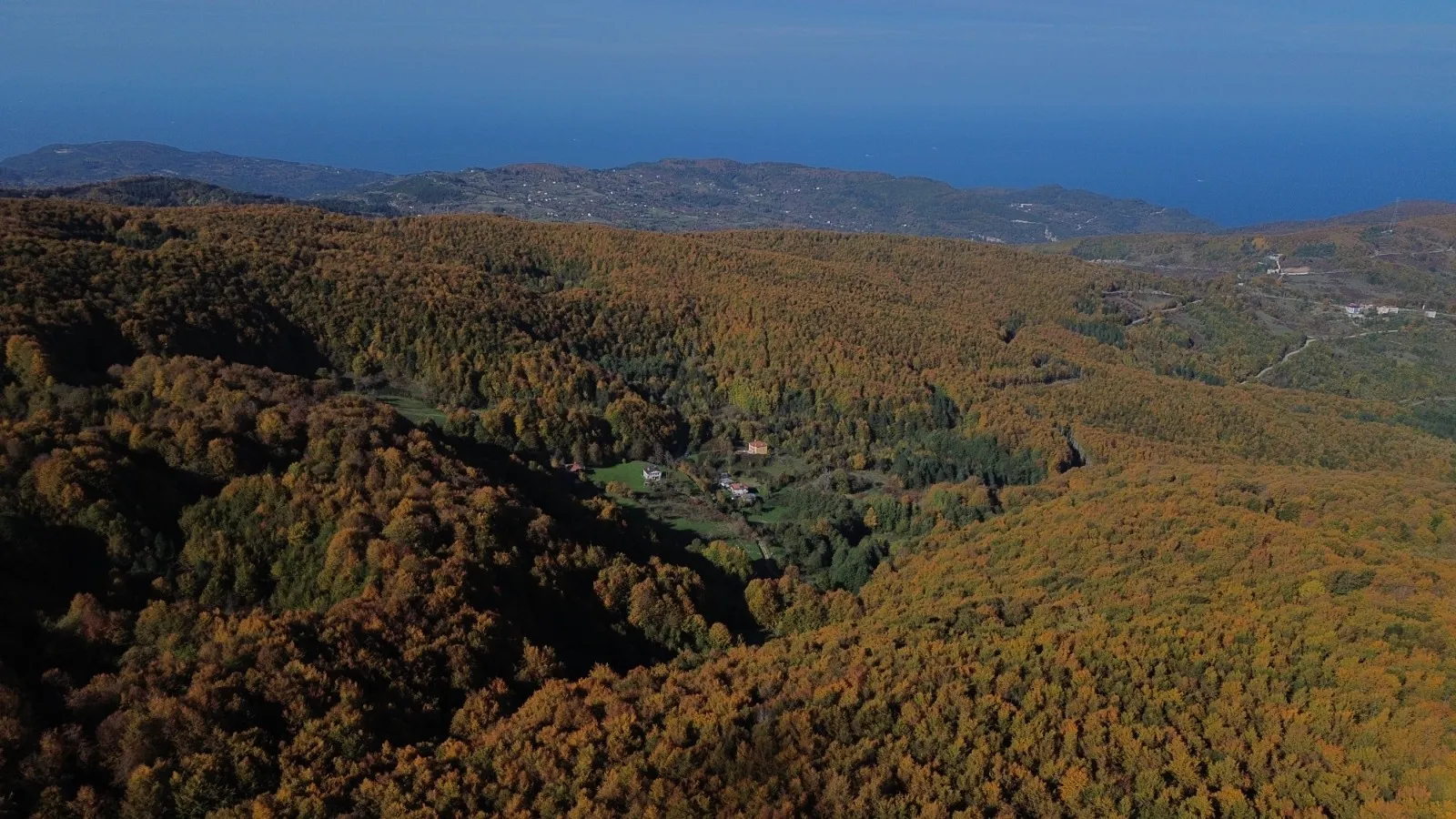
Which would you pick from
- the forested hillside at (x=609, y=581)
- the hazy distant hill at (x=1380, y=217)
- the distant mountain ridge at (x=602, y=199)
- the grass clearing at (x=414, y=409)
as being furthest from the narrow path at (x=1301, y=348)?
the distant mountain ridge at (x=602, y=199)

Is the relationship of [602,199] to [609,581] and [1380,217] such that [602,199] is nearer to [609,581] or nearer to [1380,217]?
[1380,217]

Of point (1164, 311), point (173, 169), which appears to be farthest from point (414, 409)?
point (173, 169)

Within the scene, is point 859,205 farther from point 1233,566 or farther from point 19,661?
point 19,661

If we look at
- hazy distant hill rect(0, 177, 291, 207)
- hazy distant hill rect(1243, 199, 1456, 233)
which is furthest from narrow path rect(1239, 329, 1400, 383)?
hazy distant hill rect(0, 177, 291, 207)

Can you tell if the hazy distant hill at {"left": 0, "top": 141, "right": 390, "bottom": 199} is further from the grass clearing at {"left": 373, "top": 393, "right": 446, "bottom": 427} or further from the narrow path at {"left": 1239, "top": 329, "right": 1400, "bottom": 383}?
the narrow path at {"left": 1239, "top": 329, "right": 1400, "bottom": 383}

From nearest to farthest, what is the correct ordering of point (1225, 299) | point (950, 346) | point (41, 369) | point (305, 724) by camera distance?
point (305, 724) → point (41, 369) → point (950, 346) → point (1225, 299)

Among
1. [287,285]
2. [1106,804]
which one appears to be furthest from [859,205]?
[1106,804]

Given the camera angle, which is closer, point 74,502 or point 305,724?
point 305,724
